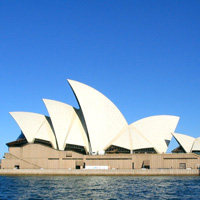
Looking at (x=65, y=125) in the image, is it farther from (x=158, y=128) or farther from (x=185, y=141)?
(x=185, y=141)

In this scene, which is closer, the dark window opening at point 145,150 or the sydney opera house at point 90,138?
the sydney opera house at point 90,138

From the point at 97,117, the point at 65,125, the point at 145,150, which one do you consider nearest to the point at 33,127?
the point at 65,125

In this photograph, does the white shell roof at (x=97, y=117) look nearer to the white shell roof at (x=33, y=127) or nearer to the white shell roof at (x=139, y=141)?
the white shell roof at (x=139, y=141)

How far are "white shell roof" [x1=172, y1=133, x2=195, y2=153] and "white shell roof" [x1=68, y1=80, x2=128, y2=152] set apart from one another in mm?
11106

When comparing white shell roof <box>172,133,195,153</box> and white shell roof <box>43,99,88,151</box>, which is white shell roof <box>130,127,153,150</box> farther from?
white shell roof <box>43,99,88,151</box>

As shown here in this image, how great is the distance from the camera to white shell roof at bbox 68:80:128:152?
64.0 meters

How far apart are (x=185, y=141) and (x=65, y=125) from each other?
80.2 ft

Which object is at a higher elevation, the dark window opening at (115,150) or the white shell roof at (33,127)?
the white shell roof at (33,127)

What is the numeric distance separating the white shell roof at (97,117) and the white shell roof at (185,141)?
36.4 ft

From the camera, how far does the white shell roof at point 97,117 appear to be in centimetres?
6397

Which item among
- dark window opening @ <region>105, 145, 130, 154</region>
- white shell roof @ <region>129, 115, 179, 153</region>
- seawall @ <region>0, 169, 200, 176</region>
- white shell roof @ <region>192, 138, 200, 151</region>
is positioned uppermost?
white shell roof @ <region>129, 115, 179, 153</region>

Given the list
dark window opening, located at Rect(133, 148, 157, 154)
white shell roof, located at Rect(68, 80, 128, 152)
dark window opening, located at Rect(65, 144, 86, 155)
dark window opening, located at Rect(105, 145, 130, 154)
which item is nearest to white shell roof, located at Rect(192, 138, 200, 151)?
dark window opening, located at Rect(133, 148, 157, 154)

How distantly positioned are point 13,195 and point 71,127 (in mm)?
32395

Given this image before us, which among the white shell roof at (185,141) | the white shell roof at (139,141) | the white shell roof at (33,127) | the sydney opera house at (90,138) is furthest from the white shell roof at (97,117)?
the white shell roof at (185,141)
